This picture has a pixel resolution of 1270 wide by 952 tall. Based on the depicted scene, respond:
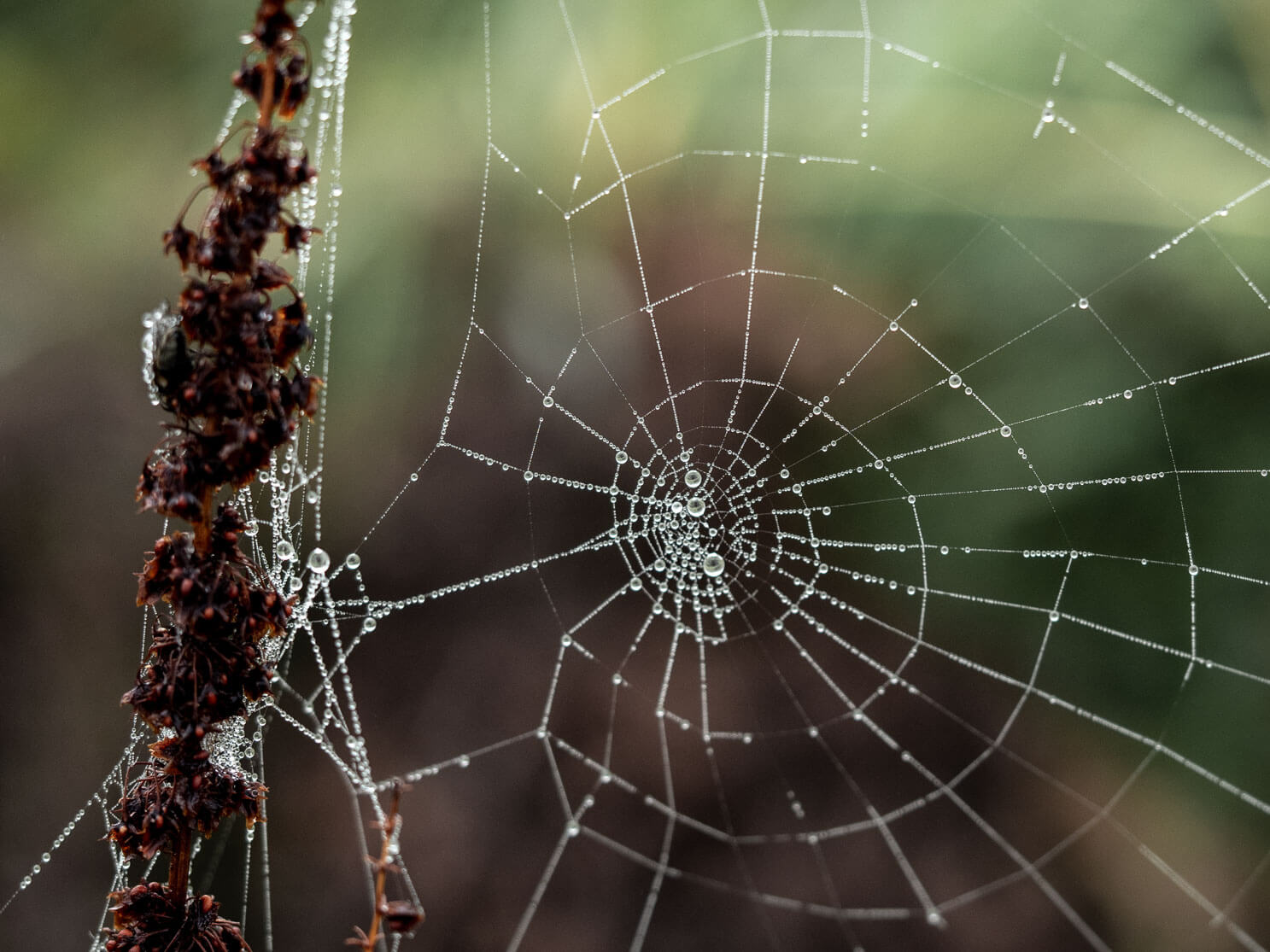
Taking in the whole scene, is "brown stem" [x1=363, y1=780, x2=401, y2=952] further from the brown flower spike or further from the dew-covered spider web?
the dew-covered spider web

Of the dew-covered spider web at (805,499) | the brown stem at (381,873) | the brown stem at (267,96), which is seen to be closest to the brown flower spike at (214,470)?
the brown stem at (267,96)

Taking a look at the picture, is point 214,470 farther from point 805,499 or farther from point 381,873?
point 805,499

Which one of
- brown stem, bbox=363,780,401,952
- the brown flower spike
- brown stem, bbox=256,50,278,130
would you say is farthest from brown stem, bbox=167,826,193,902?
brown stem, bbox=256,50,278,130

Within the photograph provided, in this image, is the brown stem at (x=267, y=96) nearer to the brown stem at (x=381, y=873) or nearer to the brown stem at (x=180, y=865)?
the brown stem at (x=381, y=873)

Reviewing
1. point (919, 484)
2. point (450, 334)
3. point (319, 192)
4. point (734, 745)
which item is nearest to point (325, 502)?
point (450, 334)

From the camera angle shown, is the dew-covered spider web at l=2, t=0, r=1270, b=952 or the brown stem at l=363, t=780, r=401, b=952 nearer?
the brown stem at l=363, t=780, r=401, b=952

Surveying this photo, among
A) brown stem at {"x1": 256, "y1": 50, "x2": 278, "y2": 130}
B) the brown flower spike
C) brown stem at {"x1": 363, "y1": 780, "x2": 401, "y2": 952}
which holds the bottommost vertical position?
brown stem at {"x1": 363, "y1": 780, "x2": 401, "y2": 952}
